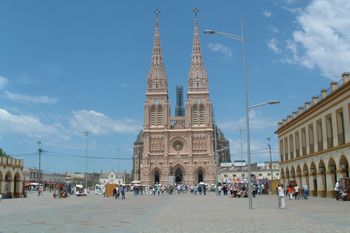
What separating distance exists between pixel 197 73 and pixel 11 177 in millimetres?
71396

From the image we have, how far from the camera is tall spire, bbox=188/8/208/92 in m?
117

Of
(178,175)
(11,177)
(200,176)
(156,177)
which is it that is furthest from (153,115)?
(11,177)

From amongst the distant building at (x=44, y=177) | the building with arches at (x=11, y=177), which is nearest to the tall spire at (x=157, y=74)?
the distant building at (x=44, y=177)

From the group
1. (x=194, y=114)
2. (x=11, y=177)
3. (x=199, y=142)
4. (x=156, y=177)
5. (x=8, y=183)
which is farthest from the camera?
(x=194, y=114)

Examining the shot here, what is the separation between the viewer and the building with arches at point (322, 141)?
Answer: 1261 inches

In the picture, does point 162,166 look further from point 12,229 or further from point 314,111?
point 12,229

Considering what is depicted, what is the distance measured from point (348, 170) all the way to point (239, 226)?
20250 millimetres

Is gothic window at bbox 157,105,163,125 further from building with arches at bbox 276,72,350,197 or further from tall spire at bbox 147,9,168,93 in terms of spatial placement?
building with arches at bbox 276,72,350,197

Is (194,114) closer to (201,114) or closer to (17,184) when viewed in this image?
(201,114)

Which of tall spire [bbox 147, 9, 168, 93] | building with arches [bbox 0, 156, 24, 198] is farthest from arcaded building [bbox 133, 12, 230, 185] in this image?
building with arches [bbox 0, 156, 24, 198]

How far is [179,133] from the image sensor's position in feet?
380

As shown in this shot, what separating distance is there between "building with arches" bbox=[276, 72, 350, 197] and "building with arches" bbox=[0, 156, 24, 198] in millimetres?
32228

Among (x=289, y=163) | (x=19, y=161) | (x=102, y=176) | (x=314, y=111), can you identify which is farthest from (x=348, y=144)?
(x=102, y=176)

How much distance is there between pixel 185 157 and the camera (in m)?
114
